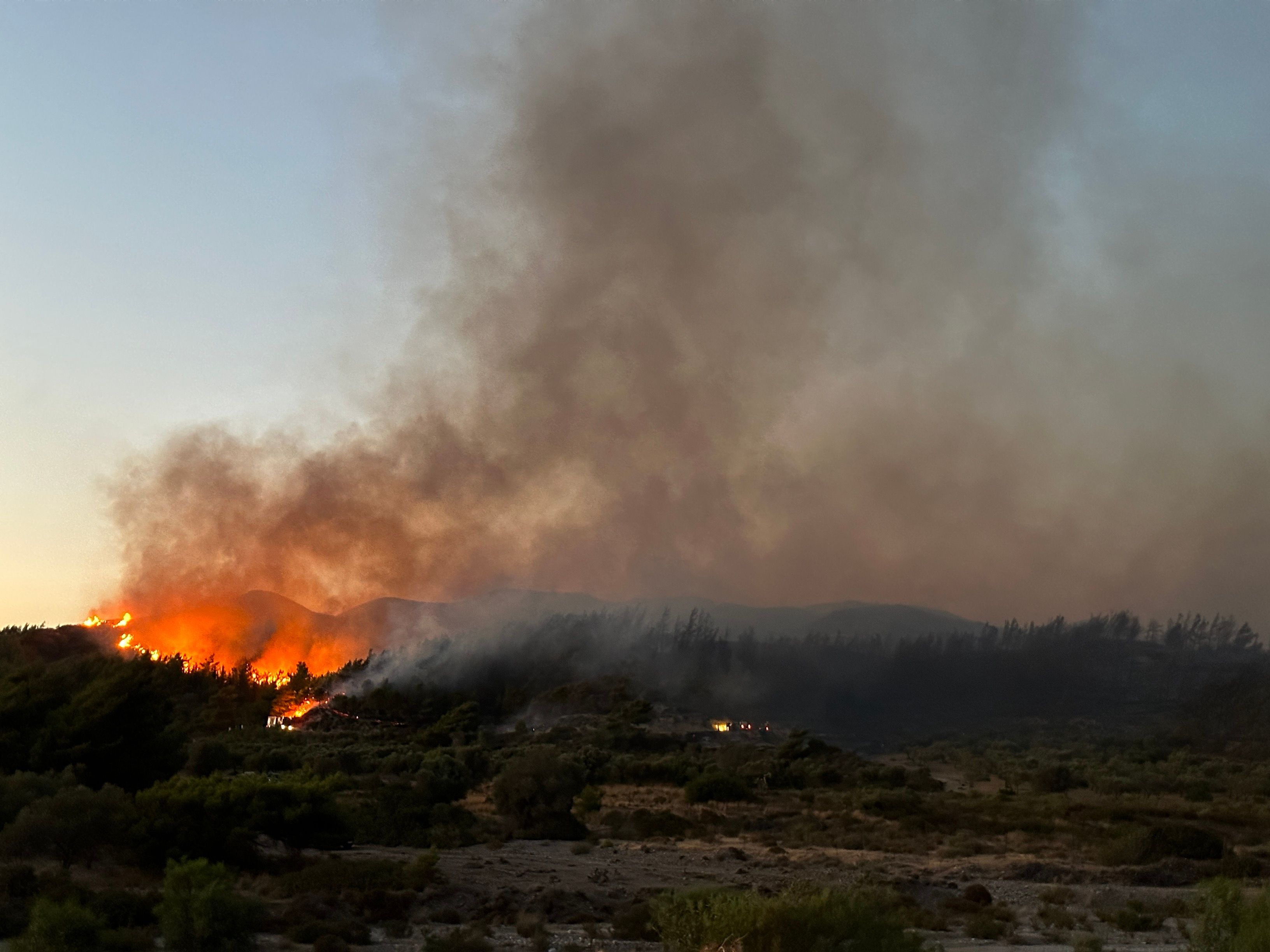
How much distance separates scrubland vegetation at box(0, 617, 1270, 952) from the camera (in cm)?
1797

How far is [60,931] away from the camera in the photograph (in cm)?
1619

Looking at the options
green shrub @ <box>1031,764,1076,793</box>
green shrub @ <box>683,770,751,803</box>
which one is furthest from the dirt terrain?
green shrub @ <box>1031,764,1076,793</box>

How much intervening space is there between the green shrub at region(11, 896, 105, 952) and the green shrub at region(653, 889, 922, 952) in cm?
916

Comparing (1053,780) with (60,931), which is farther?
(1053,780)

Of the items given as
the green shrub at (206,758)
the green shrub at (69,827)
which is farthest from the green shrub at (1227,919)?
the green shrub at (206,758)

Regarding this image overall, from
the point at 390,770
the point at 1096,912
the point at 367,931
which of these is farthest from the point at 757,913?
the point at 390,770

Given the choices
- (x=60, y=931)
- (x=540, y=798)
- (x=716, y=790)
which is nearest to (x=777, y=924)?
(x=60, y=931)

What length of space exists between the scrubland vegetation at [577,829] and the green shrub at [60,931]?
0.05m

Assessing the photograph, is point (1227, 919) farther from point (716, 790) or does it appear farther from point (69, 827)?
point (716, 790)

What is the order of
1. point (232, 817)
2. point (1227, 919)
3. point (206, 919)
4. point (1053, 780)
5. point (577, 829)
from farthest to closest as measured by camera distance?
point (1053, 780) < point (577, 829) < point (232, 817) < point (206, 919) < point (1227, 919)

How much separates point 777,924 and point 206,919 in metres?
10.2

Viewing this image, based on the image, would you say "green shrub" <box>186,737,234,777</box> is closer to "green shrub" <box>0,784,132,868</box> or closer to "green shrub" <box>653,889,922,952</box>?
"green shrub" <box>0,784,132,868</box>

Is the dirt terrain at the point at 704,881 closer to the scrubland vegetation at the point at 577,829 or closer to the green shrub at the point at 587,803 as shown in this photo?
the scrubland vegetation at the point at 577,829

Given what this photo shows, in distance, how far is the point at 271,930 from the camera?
19.8 metres
